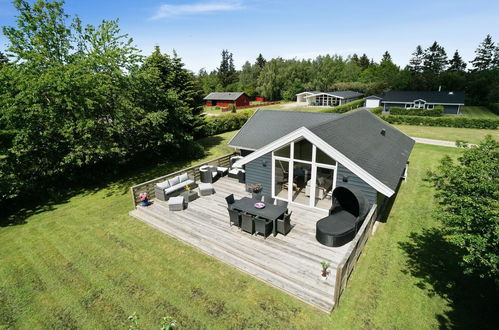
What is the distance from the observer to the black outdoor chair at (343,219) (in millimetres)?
8453

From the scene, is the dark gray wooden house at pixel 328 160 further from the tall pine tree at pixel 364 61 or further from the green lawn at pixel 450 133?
the tall pine tree at pixel 364 61

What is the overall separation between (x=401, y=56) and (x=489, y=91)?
3900 cm

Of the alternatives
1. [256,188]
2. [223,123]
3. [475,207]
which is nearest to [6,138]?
[256,188]

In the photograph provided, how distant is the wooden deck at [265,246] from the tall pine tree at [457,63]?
11403cm

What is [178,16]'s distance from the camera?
768 inches

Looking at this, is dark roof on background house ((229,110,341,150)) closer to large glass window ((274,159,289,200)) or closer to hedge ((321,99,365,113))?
large glass window ((274,159,289,200))

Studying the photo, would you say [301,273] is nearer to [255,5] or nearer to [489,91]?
[255,5]

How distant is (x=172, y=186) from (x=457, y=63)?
117m

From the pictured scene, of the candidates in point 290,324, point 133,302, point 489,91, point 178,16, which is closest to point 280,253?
point 290,324

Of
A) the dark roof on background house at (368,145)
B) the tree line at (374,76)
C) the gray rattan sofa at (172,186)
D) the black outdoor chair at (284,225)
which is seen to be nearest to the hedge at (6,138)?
the gray rattan sofa at (172,186)

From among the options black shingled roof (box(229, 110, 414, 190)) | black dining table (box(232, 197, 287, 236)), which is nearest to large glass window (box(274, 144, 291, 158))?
black shingled roof (box(229, 110, 414, 190))

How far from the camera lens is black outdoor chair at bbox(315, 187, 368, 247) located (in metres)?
8.45

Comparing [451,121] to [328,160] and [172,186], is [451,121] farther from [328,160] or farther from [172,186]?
[172,186]

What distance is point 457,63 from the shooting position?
8944 cm
